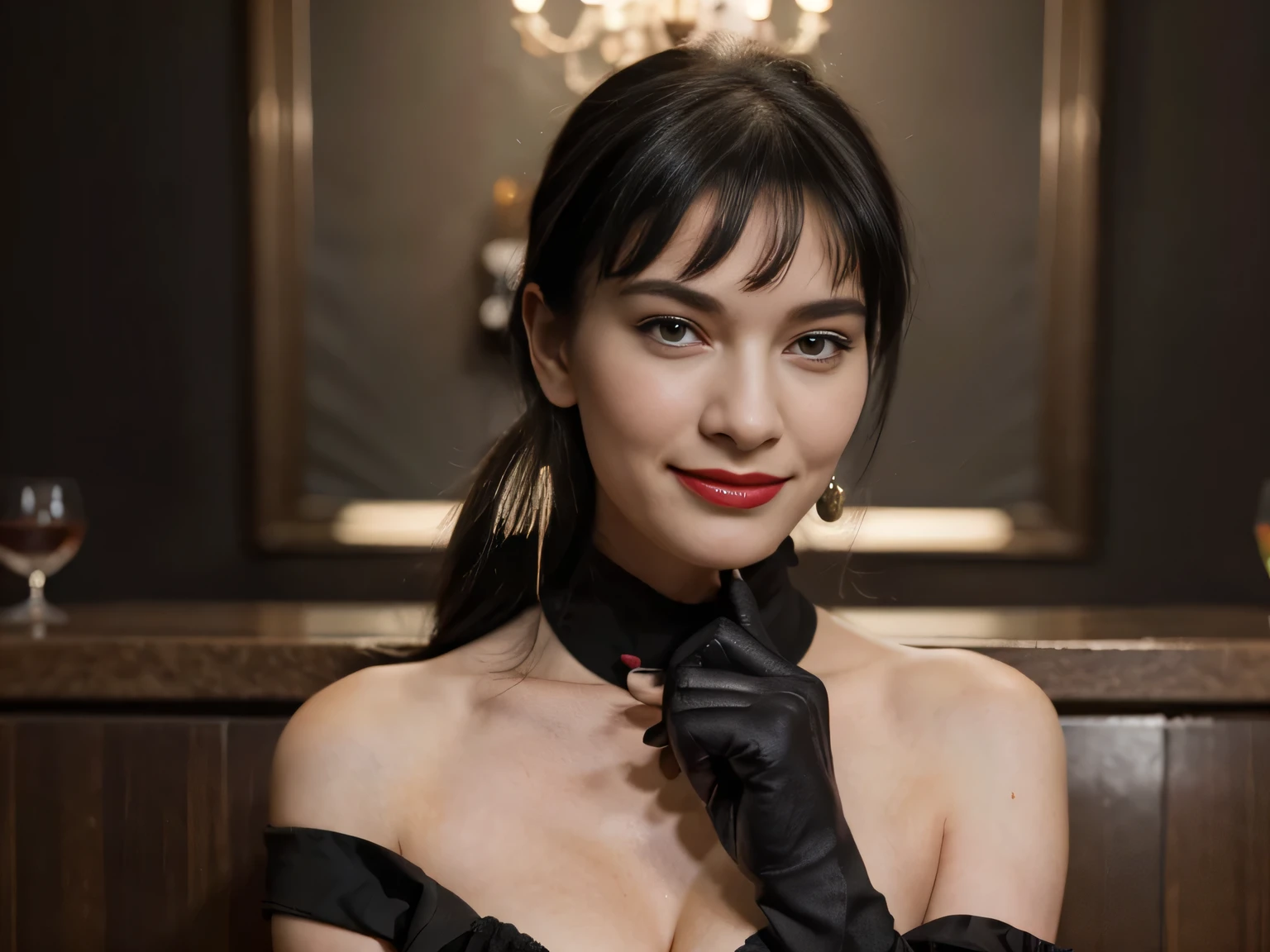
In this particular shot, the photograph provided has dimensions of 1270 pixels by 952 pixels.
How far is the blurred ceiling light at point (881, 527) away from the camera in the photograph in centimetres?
261

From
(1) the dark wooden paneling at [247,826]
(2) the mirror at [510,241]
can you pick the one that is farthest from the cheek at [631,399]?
(2) the mirror at [510,241]

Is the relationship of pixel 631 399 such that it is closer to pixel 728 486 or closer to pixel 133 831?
pixel 728 486

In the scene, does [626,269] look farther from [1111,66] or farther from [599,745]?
[1111,66]

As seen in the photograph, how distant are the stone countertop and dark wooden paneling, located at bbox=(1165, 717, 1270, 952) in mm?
45

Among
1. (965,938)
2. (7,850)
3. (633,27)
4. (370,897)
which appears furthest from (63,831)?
(633,27)

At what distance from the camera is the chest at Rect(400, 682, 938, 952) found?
1010mm

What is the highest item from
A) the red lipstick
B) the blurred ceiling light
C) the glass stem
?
the red lipstick

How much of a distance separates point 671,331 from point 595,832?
1.42ft

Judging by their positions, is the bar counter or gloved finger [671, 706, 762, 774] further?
the bar counter

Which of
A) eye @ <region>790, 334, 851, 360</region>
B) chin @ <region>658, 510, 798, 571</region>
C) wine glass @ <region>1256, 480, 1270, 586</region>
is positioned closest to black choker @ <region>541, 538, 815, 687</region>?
chin @ <region>658, 510, 798, 571</region>

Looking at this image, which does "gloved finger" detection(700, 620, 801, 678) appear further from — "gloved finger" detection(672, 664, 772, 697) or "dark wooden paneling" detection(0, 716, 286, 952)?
"dark wooden paneling" detection(0, 716, 286, 952)

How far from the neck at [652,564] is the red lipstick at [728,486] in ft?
0.44

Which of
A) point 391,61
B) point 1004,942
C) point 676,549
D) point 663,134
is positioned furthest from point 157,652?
point 391,61

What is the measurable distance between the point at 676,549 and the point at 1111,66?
2.09 meters
